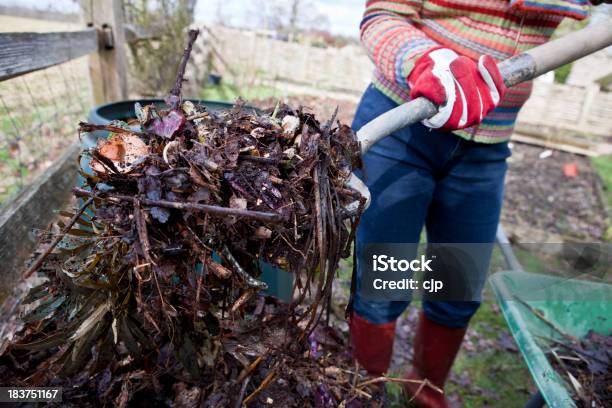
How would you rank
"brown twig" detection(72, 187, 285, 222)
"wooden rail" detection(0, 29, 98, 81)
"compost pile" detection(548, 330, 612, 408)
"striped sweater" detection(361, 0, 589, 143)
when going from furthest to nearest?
"compost pile" detection(548, 330, 612, 408), "striped sweater" detection(361, 0, 589, 143), "wooden rail" detection(0, 29, 98, 81), "brown twig" detection(72, 187, 285, 222)

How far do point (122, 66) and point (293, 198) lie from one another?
2.76 metres

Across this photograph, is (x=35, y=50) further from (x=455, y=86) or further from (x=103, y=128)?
(x=455, y=86)

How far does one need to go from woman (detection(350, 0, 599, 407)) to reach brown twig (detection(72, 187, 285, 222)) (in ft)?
2.13

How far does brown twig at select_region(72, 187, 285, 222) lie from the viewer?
0.85 m

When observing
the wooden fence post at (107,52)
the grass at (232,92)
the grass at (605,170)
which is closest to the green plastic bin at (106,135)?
the wooden fence post at (107,52)

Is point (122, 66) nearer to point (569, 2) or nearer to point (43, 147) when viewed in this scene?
point (43, 147)

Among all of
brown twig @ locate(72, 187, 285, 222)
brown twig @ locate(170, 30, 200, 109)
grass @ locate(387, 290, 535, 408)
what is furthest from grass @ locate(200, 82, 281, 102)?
brown twig @ locate(72, 187, 285, 222)

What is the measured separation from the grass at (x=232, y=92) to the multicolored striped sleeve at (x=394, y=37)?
695cm

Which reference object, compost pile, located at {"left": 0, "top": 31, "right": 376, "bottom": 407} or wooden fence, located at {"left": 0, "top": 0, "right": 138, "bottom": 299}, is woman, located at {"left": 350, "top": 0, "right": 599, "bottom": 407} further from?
wooden fence, located at {"left": 0, "top": 0, "right": 138, "bottom": 299}

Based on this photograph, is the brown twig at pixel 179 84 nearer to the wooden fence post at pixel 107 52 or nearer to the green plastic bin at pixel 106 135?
the green plastic bin at pixel 106 135

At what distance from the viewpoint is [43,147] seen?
2789 mm

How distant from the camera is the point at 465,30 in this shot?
163cm

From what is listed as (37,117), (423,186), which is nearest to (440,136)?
(423,186)

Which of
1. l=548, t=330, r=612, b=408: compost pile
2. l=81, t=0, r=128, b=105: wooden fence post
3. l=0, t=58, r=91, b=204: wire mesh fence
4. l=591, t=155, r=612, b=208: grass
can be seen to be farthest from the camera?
l=591, t=155, r=612, b=208: grass
